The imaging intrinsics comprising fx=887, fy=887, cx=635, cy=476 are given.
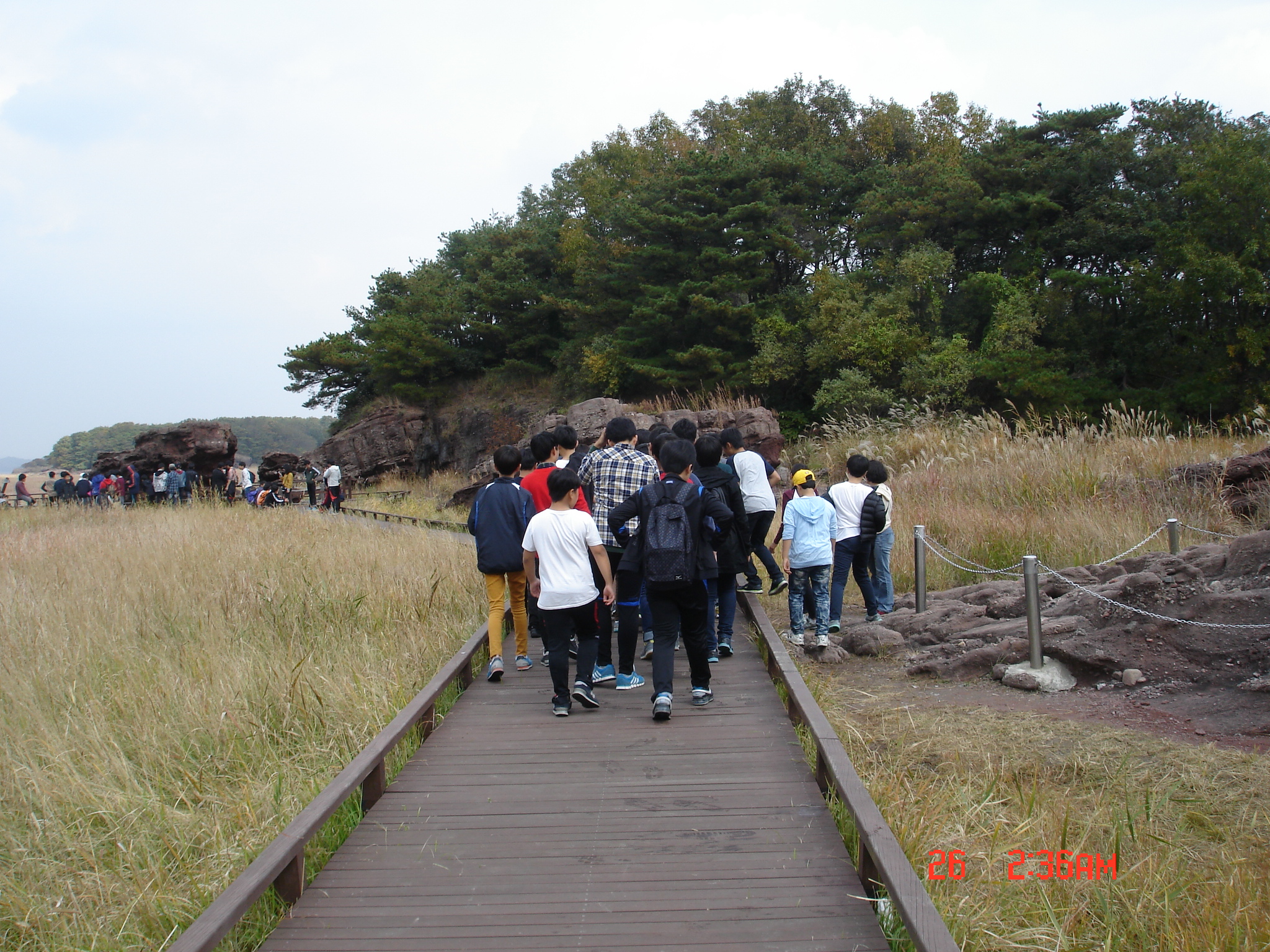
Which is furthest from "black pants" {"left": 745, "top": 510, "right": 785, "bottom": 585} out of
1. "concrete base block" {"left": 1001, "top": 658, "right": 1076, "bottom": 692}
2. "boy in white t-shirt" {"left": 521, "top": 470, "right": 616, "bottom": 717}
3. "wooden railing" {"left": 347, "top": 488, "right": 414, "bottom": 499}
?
"wooden railing" {"left": 347, "top": 488, "right": 414, "bottom": 499}

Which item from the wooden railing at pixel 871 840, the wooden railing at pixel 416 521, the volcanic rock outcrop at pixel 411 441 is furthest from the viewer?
the volcanic rock outcrop at pixel 411 441

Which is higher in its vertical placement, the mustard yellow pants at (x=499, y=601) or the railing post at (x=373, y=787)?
the mustard yellow pants at (x=499, y=601)

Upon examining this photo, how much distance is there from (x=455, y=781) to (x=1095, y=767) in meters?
3.54

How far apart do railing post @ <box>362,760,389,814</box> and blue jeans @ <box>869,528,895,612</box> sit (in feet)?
17.2

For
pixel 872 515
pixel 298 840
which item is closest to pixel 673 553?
pixel 298 840

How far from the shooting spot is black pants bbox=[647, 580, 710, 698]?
5512mm

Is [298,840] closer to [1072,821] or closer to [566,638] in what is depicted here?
[566,638]

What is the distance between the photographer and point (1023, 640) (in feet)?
23.2

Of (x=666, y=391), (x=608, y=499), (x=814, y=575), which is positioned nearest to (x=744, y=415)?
(x=666, y=391)

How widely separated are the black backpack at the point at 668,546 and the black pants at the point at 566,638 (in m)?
0.55

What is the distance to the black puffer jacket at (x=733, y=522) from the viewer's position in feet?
21.6

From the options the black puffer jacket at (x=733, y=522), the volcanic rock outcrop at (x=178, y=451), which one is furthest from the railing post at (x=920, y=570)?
the volcanic rock outcrop at (x=178, y=451)

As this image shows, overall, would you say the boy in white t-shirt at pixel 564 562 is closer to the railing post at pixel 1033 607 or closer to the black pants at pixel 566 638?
the black pants at pixel 566 638
